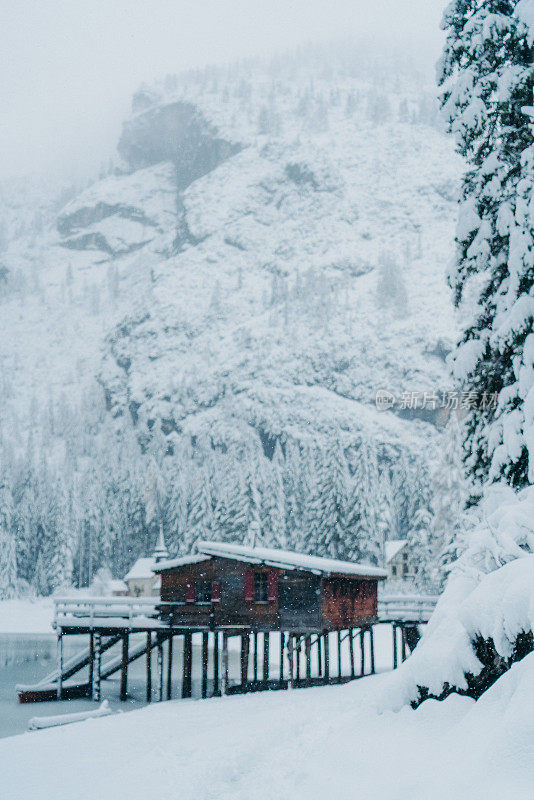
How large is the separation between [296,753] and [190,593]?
2356cm

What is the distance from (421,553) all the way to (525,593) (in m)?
55.5

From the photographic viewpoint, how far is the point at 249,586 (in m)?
32.5

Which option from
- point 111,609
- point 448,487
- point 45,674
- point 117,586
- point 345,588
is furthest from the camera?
point 117,586

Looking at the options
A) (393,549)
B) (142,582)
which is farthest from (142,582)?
(393,549)

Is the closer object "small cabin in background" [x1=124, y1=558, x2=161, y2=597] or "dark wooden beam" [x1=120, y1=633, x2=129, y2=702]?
"dark wooden beam" [x1=120, y1=633, x2=129, y2=702]

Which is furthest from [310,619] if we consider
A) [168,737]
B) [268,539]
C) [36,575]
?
[36,575]

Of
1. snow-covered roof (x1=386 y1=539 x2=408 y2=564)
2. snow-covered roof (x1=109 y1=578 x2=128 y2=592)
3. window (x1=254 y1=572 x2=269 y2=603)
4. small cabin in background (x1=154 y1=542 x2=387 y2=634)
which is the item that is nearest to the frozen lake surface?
small cabin in background (x1=154 y1=542 x2=387 y2=634)

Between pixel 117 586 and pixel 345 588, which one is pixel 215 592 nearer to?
pixel 345 588

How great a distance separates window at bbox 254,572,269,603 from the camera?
1284 inches

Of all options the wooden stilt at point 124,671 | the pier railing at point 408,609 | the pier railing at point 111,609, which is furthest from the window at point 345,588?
the wooden stilt at point 124,671

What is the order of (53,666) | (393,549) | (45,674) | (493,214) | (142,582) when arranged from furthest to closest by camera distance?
(142,582)
(393,549)
(53,666)
(45,674)
(493,214)

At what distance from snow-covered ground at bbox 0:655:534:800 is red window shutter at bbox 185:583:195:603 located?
25.1ft

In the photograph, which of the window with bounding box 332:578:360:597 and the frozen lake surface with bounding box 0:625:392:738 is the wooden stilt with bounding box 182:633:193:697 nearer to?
the frozen lake surface with bounding box 0:625:392:738

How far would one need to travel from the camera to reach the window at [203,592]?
108ft
